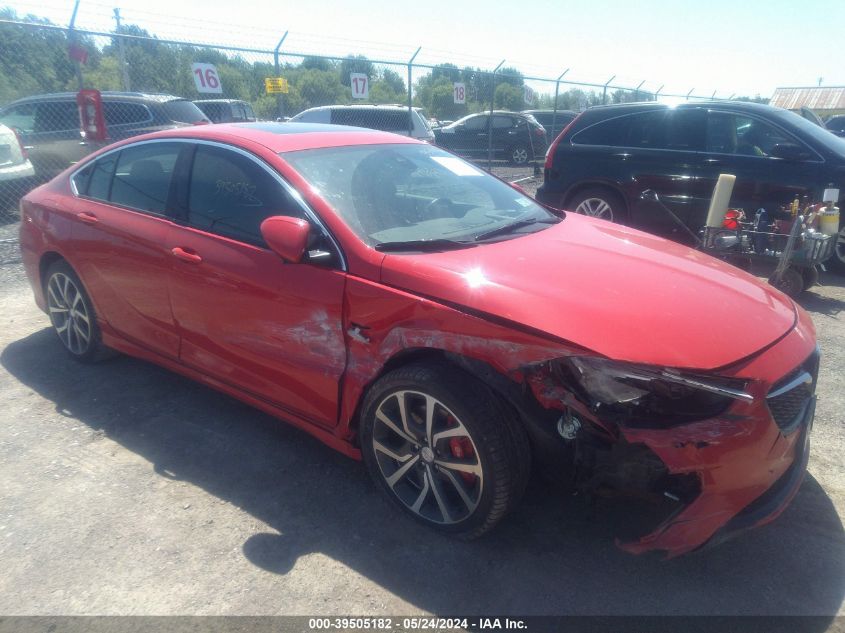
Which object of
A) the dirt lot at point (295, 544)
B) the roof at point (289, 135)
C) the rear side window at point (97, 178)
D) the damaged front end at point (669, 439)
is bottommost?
the dirt lot at point (295, 544)

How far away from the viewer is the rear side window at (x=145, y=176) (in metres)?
3.53

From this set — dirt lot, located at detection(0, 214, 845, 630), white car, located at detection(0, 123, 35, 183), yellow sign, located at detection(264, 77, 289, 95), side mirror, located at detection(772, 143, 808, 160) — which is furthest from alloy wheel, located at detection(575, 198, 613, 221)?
white car, located at detection(0, 123, 35, 183)

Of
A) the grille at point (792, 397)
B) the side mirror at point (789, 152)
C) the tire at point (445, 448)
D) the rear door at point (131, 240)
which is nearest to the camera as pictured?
the grille at point (792, 397)

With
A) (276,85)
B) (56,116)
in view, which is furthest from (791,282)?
(56,116)

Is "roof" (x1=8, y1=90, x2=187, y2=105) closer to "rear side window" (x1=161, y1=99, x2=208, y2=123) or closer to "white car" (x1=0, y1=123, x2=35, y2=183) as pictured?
"rear side window" (x1=161, y1=99, x2=208, y2=123)

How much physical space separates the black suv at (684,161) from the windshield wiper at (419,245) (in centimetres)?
489

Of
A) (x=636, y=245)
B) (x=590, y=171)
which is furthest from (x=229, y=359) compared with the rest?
(x=590, y=171)

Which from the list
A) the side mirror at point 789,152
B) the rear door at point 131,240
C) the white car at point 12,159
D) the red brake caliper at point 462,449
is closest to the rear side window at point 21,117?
the white car at point 12,159

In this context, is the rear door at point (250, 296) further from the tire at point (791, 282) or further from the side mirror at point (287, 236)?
the tire at point (791, 282)

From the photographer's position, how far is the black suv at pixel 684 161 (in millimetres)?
6340

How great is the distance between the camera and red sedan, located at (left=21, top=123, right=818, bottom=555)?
Answer: 2.17m

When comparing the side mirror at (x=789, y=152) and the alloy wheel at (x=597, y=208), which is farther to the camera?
the alloy wheel at (x=597, y=208)

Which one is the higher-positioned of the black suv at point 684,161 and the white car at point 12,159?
the black suv at point 684,161

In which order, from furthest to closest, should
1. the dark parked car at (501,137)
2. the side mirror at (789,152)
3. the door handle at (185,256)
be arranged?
the dark parked car at (501,137)
the side mirror at (789,152)
the door handle at (185,256)
